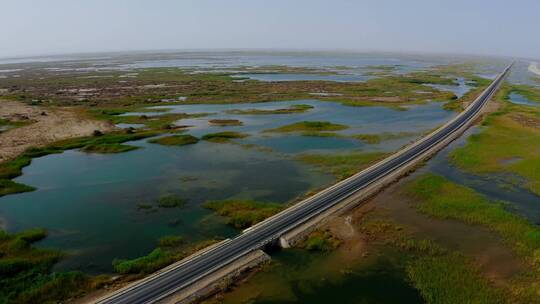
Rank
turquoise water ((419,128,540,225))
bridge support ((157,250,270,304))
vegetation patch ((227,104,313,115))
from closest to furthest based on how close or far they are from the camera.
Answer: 1. bridge support ((157,250,270,304))
2. turquoise water ((419,128,540,225))
3. vegetation patch ((227,104,313,115))

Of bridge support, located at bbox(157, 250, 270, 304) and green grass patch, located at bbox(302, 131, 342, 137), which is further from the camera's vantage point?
green grass patch, located at bbox(302, 131, 342, 137)

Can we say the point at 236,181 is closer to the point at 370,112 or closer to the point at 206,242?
the point at 206,242

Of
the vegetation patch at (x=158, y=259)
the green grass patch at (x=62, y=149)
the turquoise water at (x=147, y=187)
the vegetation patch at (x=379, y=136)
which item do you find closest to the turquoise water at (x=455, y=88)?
the turquoise water at (x=147, y=187)

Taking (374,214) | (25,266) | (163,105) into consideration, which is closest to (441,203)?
(374,214)

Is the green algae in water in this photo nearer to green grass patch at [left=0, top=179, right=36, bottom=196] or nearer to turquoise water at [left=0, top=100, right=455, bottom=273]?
turquoise water at [left=0, top=100, right=455, bottom=273]

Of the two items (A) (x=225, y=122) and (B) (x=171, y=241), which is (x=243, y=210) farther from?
(A) (x=225, y=122)

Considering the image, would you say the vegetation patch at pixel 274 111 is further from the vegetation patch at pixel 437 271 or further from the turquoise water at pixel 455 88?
the turquoise water at pixel 455 88

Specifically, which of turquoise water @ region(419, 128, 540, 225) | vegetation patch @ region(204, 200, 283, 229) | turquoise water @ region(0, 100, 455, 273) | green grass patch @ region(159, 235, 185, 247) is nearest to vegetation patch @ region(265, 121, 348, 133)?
turquoise water @ region(0, 100, 455, 273)
